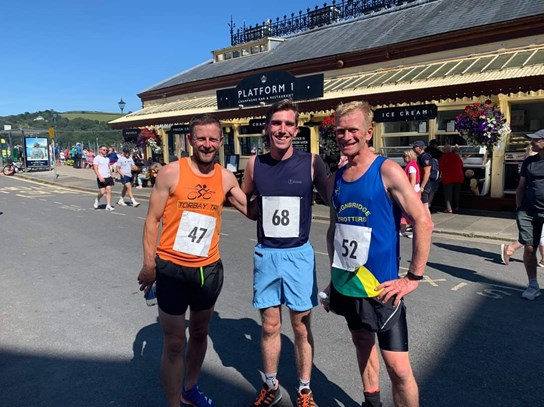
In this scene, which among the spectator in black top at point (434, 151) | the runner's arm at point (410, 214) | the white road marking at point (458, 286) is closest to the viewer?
the runner's arm at point (410, 214)

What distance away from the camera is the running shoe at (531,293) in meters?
4.77

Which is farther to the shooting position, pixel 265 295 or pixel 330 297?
pixel 265 295

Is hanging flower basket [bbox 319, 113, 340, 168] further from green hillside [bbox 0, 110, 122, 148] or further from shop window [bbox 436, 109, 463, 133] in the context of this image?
green hillside [bbox 0, 110, 122, 148]

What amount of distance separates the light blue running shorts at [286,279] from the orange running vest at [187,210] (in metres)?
0.39

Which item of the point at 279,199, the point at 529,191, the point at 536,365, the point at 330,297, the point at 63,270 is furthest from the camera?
the point at 63,270

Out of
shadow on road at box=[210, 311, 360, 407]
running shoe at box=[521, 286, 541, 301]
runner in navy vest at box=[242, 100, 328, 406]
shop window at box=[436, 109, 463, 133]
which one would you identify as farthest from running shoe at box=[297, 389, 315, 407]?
shop window at box=[436, 109, 463, 133]

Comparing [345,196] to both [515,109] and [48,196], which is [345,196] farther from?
[48,196]

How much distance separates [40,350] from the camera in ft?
12.4

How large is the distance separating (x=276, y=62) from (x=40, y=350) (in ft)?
51.5

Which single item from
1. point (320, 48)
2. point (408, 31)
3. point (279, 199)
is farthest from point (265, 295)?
point (320, 48)

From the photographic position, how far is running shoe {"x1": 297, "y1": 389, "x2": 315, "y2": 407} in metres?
2.82

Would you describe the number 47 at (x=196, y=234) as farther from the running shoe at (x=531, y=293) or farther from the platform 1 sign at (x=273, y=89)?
the platform 1 sign at (x=273, y=89)

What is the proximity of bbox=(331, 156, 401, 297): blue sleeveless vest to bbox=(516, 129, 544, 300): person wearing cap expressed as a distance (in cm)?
329

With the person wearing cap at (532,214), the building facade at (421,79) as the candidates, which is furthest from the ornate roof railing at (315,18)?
the person wearing cap at (532,214)
